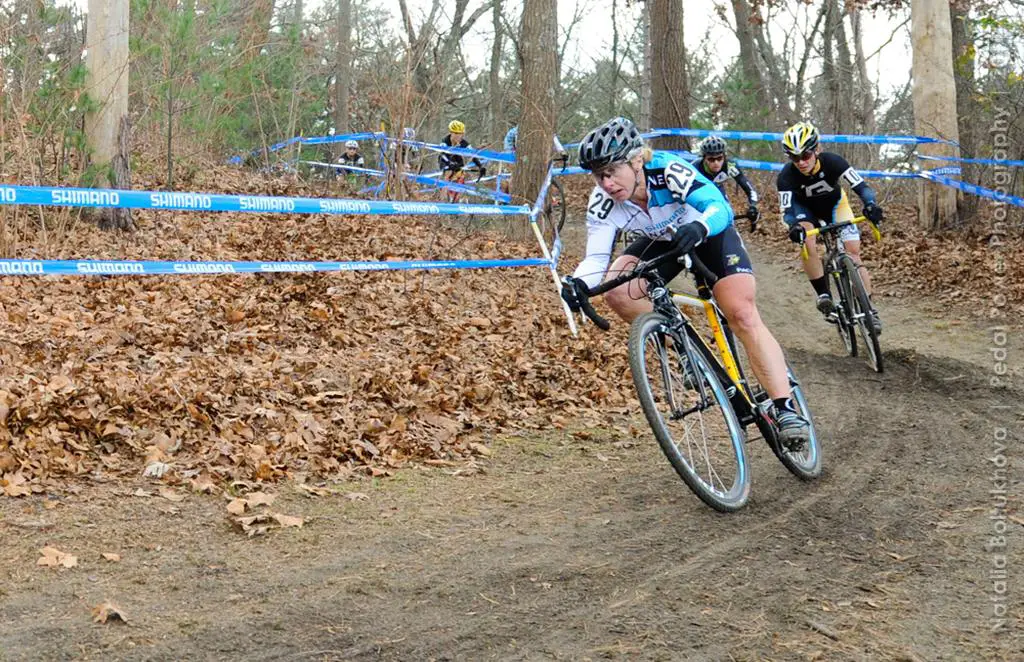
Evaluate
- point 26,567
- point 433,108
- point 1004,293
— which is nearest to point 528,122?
point 433,108

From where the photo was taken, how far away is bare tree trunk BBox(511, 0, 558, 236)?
12000 mm

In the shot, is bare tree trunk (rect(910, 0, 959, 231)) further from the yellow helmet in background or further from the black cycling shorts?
the black cycling shorts

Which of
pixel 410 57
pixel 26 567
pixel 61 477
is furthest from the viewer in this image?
pixel 410 57

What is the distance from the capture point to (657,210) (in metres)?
5.34

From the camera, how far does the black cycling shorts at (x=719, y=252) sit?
17.6ft

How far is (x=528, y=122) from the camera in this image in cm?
1212

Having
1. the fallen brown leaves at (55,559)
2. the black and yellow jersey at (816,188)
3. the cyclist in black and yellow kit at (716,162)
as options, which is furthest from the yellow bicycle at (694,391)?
the cyclist in black and yellow kit at (716,162)

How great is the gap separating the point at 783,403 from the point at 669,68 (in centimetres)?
1294

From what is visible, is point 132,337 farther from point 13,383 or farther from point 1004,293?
point 1004,293

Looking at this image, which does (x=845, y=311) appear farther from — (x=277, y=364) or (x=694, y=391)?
(x=277, y=364)

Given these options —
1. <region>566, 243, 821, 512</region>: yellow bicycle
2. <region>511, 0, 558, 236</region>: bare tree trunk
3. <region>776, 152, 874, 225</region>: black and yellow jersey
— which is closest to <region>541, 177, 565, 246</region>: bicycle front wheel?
<region>511, 0, 558, 236</region>: bare tree trunk

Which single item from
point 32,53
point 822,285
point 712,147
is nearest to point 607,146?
point 822,285

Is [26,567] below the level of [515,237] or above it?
below

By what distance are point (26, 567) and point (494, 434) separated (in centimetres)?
333
